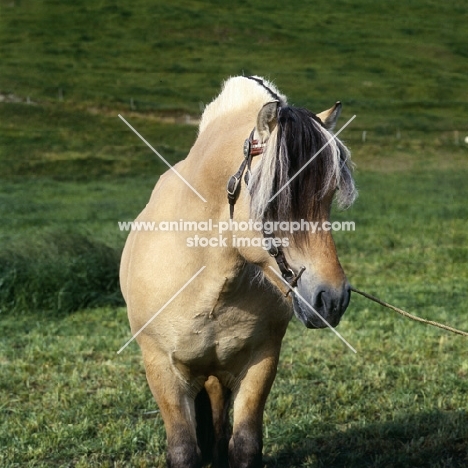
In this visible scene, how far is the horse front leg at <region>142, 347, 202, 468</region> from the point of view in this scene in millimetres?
4367

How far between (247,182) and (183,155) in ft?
96.4

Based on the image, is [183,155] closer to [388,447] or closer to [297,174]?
[388,447]

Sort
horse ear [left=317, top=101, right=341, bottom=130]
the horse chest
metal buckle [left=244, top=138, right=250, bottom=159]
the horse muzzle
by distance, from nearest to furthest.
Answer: the horse muzzle, metal buckle [left=244, top=138, right=250, bottom=159], horse ear [left=317, top=101, right=341, bottom=130], the horse chest

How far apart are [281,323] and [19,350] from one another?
4.87m

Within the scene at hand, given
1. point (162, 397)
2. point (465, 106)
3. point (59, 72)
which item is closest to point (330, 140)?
point (162, 397)

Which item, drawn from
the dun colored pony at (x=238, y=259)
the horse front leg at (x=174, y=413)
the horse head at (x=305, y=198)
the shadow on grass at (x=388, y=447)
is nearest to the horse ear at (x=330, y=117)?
the dun colored pony at (x=238, y=259)

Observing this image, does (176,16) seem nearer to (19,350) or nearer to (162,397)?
(19,350)

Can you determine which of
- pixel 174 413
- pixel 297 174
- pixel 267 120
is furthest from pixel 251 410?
pixel 267 120

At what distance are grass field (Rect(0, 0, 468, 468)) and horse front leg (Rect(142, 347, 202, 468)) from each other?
1107 mm

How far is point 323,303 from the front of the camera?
3.28 m

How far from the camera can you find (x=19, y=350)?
27.8ft

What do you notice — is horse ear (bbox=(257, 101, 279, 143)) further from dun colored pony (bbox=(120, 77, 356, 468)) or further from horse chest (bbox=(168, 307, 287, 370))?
horse chest (bbox=(168, 307, 287, 370))

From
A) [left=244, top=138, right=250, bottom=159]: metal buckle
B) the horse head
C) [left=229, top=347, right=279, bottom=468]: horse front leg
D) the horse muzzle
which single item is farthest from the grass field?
the horse muzzle

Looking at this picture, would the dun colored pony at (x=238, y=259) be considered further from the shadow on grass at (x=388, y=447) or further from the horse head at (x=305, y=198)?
the shadow on grass at (x=388, y=447)
